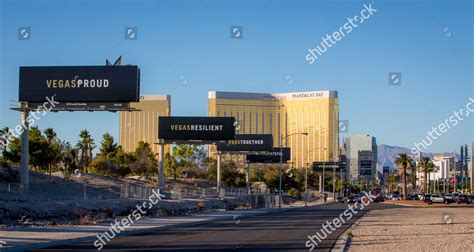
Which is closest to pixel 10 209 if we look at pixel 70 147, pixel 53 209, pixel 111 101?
pixel 53 209

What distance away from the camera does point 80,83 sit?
5269 cm

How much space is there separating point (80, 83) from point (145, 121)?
411ft

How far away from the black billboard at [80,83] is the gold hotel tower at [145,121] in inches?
3428

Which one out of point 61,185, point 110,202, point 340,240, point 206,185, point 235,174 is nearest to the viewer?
point 340,240

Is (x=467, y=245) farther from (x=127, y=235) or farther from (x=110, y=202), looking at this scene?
(x=110, y=202)

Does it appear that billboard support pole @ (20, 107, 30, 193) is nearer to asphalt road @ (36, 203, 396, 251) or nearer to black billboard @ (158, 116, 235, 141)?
asphalt road @ (36, 203, 396, 251)

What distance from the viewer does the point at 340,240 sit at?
25.7 m

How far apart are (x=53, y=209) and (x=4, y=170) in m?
24.2

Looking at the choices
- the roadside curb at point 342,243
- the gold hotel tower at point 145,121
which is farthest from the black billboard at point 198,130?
the gold hotel tower at point 145,121

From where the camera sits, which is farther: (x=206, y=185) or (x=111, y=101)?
(x=206, y=185)

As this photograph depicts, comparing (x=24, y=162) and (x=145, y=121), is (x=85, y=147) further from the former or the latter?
(x=145, y=121)

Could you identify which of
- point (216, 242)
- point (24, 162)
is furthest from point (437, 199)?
point (216, 242)

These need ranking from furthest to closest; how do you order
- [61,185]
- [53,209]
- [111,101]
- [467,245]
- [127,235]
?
[61,185], [111,101], [53,209], [127,235], [467,245]

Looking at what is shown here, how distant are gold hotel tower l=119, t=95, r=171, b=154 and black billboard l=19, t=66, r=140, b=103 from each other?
286 feet
